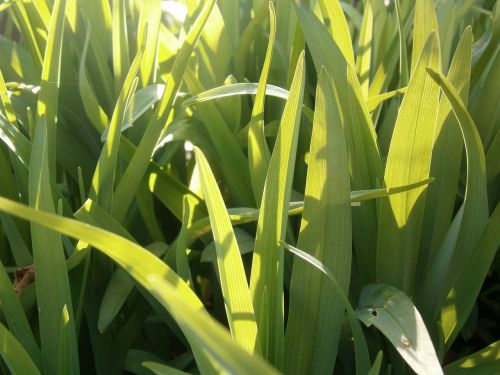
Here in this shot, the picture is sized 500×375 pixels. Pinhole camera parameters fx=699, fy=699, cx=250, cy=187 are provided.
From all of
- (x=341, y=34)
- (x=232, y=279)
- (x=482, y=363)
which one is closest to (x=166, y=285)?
(x=232, y=279)

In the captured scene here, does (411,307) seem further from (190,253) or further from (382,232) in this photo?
(190,253)

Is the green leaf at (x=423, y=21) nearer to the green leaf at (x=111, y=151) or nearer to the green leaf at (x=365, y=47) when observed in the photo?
the green leaf at (x=365, y=47)

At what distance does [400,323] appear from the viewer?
20.5 inches

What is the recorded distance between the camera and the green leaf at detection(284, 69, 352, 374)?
557 mm

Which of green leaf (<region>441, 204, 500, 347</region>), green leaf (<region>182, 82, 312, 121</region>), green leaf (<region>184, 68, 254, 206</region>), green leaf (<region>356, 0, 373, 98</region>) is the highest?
green leaf (<region>356, 0, 373, 98</region>)

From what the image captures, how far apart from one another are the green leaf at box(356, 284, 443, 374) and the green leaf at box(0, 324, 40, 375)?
0.84ft

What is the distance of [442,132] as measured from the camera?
68 centimetres

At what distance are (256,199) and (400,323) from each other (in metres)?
0.21

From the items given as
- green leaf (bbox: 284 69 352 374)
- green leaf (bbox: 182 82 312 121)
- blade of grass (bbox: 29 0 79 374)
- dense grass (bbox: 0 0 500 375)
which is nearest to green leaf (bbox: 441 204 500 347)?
dense grass (bbox: 0 0 500 375)

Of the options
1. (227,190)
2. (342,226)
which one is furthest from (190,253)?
(342,226)

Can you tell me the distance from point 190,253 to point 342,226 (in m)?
0.25

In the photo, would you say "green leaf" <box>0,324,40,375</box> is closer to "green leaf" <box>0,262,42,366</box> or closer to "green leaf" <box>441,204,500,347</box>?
"green leaf" <box>0,262,42,366</box>

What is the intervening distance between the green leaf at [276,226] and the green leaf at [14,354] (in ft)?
0.57

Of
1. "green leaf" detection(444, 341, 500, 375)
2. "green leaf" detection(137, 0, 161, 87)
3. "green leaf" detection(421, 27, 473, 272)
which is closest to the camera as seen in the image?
"green leaf" detection(444, 341, 500, 375)
